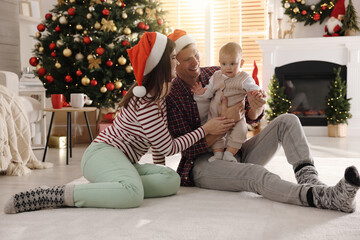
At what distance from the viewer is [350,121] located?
505 centimetres

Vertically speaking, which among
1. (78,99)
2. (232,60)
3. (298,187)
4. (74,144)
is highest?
(232,60)

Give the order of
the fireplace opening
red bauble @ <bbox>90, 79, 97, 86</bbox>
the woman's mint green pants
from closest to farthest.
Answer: the woman's mint green pants
red bauble @ <bbox>90, 79, 97, 86</bbox>
the fireplace opening

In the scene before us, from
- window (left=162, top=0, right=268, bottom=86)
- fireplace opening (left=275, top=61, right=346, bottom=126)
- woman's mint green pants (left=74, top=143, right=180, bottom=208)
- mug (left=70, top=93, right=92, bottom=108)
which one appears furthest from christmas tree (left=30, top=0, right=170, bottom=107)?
woman's mint green pants (left=74, top=143, right=180, bottom=208)

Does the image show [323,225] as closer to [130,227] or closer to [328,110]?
[130,227]

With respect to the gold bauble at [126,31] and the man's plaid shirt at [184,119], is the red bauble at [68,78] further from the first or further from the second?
the man's plaid shirt at [184,119]

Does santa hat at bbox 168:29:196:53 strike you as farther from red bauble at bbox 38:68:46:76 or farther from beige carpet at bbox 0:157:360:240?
red bauble at bbox 38:68:46:76

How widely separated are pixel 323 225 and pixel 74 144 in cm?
330

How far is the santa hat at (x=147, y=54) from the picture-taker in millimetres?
1822

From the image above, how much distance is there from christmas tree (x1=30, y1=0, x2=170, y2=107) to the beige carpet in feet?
8.63

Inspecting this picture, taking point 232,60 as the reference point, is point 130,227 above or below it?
below

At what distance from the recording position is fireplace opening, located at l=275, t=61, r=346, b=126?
16.9 ft

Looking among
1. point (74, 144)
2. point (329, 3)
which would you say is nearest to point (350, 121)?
point (329, 3)

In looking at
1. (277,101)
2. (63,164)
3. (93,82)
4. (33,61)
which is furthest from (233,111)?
(277,101)

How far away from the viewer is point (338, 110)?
16.1 feet
